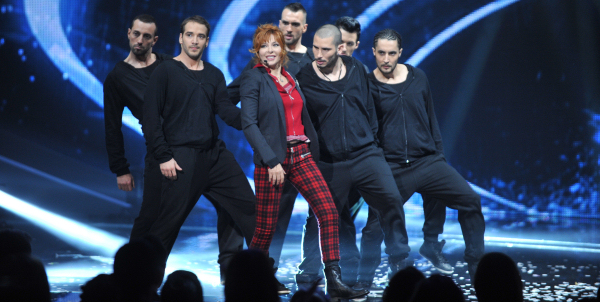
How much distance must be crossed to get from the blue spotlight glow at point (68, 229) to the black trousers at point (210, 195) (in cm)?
144

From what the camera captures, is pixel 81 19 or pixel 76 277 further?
pixel 81 19

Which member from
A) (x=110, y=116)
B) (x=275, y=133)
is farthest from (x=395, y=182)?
(x=110, y=116)

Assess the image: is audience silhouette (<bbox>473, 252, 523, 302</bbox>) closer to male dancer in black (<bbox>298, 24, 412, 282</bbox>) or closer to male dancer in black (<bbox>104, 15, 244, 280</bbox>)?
male dancer in black (<bbox>298, 24, 412, 282</bbox>)

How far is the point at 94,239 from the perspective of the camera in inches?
227

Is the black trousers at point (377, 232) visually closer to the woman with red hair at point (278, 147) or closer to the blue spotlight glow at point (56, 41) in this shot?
the woman with red hair at point (278, 147)

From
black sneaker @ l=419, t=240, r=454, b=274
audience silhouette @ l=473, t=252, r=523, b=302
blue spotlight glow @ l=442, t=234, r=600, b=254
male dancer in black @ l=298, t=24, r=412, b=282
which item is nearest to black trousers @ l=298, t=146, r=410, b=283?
male dancer in black @ l=298, t=24, r=412, b=282

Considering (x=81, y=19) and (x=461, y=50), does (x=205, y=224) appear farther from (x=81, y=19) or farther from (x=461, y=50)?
(x=461, y=50)

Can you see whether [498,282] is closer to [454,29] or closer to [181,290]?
[181,290]

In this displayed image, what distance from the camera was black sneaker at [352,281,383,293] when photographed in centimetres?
372

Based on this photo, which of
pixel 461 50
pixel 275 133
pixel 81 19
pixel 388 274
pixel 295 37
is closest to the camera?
pixel 275 133

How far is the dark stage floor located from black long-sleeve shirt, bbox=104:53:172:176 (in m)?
0.88

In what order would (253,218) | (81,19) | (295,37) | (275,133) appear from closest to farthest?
(275,133) < (253,218) < (295,37) < (81,19)

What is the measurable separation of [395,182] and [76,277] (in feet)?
7.19

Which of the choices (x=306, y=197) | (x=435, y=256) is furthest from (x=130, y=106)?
(x=435, y=256)
